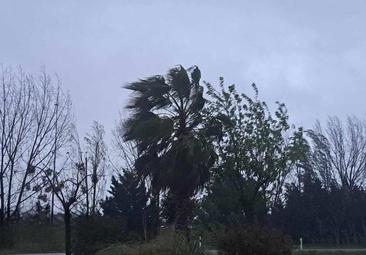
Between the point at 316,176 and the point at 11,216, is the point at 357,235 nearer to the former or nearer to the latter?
the point at 316,176

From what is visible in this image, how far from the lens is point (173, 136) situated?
97.2ft

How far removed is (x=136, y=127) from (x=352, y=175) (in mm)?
36528

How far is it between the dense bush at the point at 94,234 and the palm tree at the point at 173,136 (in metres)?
3.19

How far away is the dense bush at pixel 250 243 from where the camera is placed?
19.4m

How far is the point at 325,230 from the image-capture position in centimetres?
5222

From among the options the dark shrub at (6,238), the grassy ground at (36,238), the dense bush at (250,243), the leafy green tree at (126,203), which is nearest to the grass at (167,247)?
the dense bush at (250,243)

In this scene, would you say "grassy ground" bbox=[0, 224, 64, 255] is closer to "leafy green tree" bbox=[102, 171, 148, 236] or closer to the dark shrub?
the dark shrub

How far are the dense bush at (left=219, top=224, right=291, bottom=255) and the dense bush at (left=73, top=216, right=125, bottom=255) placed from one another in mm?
8978

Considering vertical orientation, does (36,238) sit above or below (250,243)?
below

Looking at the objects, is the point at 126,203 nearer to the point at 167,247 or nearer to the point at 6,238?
the point at 6,238

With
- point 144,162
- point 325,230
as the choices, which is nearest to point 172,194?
point 144,162

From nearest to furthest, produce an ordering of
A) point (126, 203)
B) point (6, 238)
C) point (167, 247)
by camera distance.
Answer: point (167, 247) → point (6, 238) → point (126, 203)

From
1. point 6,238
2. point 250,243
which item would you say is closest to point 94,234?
point 250,243

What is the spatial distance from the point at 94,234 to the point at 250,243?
12.1 metres
